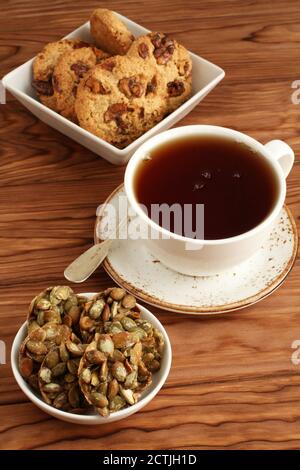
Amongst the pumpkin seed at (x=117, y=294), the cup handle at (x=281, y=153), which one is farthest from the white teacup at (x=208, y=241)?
the pumpkin seed at (x=117, y=294)

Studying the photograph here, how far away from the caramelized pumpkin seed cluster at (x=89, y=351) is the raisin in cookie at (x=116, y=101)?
409 mm

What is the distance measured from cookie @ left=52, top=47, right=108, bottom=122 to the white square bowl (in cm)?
3

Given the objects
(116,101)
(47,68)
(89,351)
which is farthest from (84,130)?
(89,351)

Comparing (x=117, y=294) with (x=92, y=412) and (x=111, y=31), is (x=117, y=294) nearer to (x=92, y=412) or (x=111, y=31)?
(x=92, y=412)

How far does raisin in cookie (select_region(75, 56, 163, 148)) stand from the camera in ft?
4.47


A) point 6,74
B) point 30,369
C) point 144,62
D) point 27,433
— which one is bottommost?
point 27,433

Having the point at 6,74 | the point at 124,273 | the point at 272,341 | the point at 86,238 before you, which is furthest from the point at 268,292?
the point at 6,74

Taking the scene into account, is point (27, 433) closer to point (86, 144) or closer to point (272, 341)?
point (272, 341)

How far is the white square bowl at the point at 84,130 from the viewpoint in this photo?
1.37 meters

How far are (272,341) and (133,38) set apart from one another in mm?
718

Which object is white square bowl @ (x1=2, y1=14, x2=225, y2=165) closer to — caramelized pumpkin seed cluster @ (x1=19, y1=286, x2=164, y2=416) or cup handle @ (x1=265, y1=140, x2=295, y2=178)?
cup handle @ (x1=265, y1=140, x2=295, y2=178)

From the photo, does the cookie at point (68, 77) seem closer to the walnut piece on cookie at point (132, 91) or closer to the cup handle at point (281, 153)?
the walnut piece on cookie at point (132, 91)

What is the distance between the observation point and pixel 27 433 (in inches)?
41.9

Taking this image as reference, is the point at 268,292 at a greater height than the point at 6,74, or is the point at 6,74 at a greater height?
the point at 6,74
